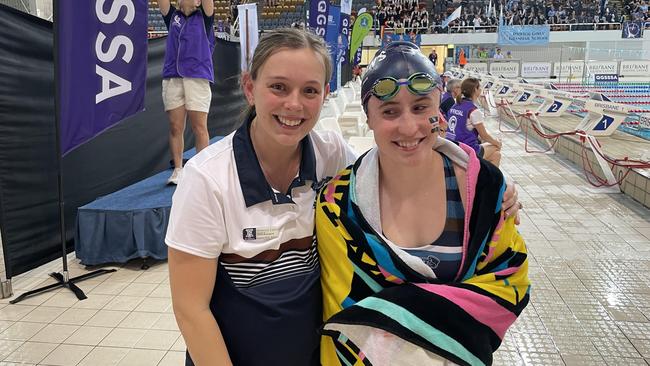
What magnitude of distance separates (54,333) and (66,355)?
10.6 inches

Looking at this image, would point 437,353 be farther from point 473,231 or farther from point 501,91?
point 501,91

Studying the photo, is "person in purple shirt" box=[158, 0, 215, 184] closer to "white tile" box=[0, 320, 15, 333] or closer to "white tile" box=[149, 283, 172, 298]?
"white tile" box=[149, 283, 172, 298]

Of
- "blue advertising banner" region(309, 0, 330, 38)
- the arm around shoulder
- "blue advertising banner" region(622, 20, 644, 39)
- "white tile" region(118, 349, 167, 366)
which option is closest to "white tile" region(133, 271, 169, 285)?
"white tile" region(118, 349, 167, 366)

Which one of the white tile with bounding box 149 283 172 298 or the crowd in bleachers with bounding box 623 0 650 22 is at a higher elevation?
the crowd in bleachers with bounding box 623 0 650 22

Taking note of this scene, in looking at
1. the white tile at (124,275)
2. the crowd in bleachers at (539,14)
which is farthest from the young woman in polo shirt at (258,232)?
the crowd in bleachers at (539,14)

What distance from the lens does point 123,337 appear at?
8.47ft

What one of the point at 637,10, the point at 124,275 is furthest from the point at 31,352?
the point at 637,10

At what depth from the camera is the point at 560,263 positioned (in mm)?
3719

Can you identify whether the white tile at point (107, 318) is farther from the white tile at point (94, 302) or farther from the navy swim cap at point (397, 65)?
the navy swim cap at point (397, 65)

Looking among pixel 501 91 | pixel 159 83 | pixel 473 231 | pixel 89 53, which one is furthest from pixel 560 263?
pixel 501 91

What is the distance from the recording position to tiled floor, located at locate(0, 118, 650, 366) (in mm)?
2457

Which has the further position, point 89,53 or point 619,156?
point 619,156

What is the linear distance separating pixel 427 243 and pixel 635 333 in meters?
2.26

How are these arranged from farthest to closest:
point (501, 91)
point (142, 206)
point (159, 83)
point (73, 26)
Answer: point (501, 91), point (159, 83), point (142, 206), point (73, 26)
